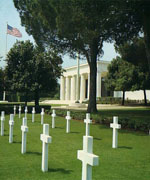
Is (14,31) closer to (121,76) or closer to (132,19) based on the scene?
(121,76)

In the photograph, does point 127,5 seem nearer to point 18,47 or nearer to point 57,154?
point 57,154

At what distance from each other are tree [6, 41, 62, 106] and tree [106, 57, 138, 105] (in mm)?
15305

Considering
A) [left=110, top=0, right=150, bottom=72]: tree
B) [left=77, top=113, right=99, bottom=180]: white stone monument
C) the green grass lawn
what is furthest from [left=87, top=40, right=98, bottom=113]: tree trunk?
[left=77, top=113, right=99, bottom=180]: white stone monument

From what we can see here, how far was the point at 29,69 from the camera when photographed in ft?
79.8

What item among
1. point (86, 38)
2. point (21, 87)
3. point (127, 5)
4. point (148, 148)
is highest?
point (127, 5)

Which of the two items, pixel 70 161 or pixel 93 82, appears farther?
pixel 93 82

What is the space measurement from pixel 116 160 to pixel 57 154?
1.64 meters

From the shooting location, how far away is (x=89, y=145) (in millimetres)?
3334

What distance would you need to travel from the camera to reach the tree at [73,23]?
40.9ft

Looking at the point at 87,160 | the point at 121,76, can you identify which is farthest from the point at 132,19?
the point at 121,76

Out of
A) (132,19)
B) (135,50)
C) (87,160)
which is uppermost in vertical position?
(132,19)

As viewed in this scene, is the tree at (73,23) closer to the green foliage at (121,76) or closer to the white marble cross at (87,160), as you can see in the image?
the white marble cross at (87,160)

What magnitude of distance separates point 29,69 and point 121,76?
18.8 metres

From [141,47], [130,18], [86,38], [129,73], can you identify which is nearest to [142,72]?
[129,73]
